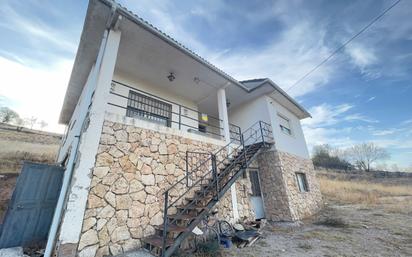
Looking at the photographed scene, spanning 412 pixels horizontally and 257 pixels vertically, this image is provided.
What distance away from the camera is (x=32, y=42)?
17.9 ft

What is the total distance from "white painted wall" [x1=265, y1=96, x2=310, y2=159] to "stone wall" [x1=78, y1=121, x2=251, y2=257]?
5.67 metres

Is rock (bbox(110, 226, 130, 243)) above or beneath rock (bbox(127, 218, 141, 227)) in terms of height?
beneath

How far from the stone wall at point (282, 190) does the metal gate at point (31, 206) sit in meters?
8.04

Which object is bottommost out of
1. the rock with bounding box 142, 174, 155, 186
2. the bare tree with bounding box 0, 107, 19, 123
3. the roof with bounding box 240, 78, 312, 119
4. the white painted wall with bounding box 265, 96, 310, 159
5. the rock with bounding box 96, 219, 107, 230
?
the rock with bounding box 96, 219, 107, 230

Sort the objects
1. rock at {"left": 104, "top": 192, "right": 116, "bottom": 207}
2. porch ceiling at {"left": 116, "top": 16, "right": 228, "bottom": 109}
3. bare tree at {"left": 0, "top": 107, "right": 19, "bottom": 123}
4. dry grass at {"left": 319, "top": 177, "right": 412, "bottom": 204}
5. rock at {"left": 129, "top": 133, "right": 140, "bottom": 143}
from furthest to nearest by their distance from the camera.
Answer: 1. bare tree at {"left": 0, "top": 107, "right": 19, "bottom": 123}
2. dry grass at {"left": 319, "top": 177, "right": 412, "bottom": 204}
3. porch ceiling at {"left": 116, "top": 16, "right": 228, "bottom": 109}
4. rock at {"left": 129, "top": 133, "right": 140, "bottom": 143}
5. rock at {"left": 104, "top": 192, "right": 116, "bottom": 207}

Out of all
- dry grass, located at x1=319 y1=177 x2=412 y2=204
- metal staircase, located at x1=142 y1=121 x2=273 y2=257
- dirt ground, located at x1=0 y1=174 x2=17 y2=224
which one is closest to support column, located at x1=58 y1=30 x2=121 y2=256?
metal staircase, located at x1=142 y1=121 x2=273 y2=257

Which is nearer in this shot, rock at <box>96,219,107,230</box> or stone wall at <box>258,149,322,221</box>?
rock at <box>96,219,107,230</box>

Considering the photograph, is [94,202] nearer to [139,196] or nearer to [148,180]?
[139,196]

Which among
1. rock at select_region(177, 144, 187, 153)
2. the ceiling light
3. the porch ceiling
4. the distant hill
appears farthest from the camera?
the distant hill

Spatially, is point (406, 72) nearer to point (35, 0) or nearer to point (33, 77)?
point (35, 0)

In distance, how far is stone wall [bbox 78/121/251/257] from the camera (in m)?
3.42

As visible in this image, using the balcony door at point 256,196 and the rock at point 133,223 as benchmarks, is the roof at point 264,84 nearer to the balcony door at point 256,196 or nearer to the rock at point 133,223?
the balcony door at point 256,196

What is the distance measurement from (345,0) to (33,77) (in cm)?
1296

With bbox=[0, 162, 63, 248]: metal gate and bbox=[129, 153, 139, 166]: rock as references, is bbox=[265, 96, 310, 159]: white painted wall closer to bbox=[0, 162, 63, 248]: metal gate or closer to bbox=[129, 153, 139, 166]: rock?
bbox=[129, 153, 139, 166]: rock
